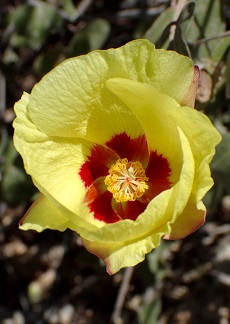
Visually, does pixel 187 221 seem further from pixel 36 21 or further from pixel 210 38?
pixel 36 21

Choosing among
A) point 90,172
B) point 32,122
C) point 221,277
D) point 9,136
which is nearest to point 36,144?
point 32,122

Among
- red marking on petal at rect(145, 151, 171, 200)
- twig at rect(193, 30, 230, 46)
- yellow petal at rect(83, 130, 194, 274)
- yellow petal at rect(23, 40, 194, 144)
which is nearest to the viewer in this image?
yellow petal at rect(83, 130, 194, 274)

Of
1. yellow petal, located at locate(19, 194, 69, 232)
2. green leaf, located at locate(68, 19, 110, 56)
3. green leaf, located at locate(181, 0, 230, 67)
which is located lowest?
yellow petal, located at locate(19, 194, 69, 232)

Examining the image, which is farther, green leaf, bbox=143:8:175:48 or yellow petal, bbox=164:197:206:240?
green leaf, bbox=143:8:175:48

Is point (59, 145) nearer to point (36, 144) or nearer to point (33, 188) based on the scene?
point (36, 144)

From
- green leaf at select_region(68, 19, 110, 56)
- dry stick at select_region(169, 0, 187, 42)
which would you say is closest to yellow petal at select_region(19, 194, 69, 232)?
dry stick at select_region(169, 0, 187, 42)

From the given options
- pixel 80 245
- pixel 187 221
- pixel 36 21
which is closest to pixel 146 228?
pixel 187 221

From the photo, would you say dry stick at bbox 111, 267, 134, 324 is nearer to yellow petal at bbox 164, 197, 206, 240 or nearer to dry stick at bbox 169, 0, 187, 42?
yellow petal at bbox 164, 197, 206, 240
